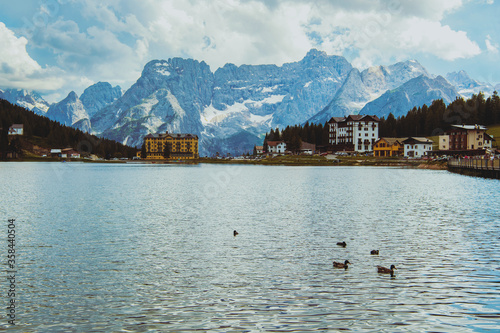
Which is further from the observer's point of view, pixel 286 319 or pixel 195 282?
pixel 195 282

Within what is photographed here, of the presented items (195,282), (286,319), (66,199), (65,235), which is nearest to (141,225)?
(65,235)

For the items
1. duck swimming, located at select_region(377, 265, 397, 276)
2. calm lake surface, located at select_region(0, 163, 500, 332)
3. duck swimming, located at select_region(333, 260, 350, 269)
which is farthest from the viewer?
duck swimming, located at select_region(333, 260, 350, 269)

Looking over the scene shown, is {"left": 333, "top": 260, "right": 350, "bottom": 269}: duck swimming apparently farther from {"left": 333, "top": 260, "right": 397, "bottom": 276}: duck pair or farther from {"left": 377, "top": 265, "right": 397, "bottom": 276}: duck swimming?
{"left": 377, "top": 265, "right": 397, "bottom": 276}: duck swimming

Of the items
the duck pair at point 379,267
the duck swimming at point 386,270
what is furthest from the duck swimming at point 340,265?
the duck swimming at point 386,270

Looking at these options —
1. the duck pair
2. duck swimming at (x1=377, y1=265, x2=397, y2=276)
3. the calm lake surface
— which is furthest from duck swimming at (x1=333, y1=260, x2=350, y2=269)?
duck swimming at (x1=377, y1=265, x2=397, y2=276)

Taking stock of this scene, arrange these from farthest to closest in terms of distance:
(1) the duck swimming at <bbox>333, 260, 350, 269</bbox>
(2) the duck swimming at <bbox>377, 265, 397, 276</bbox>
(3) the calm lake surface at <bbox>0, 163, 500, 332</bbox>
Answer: (1) the duck swimming at <bbox>333, 260, 350, 269</bbox> < (2) the duck swimming at <bbox>377, 265, 397, 276</bbox> < (3) the calm lake surface at <bbox>0, 163, 500, 332</bbox>

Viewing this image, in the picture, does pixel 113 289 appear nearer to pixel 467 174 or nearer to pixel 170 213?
pixel 170 213

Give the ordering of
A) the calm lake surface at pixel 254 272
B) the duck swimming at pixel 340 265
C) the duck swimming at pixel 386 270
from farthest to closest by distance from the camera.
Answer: the duck swimming at pixel 340 265, the duck swimming at pixel 386 270, the calm lake surface at pixel 254 272

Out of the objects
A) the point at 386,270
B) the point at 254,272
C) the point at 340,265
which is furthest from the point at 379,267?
the point at 254,272

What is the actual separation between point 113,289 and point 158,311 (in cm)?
474

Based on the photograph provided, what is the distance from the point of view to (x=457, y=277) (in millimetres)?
26922

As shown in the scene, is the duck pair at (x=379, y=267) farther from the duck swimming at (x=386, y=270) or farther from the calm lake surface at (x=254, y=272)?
the calm lake surface at (x=254, y=272)

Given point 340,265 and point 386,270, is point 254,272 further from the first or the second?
point 386,270

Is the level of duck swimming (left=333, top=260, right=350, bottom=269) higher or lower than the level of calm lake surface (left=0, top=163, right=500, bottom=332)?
higher
